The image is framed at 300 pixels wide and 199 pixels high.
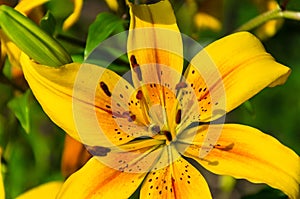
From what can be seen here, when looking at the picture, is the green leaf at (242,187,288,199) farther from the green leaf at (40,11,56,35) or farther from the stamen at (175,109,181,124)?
the green leaf at (40,11,56,35)

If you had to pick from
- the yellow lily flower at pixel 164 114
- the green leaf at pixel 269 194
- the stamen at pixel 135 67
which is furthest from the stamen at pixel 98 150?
the green leaf at pixel 269 194

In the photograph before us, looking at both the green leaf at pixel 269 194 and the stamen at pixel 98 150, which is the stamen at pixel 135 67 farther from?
the green leaf at pixel 269 194

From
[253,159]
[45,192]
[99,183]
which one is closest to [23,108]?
[45,192]

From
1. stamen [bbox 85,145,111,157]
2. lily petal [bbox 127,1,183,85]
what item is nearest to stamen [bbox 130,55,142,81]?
lily petal [bbox 127,1,183,85]

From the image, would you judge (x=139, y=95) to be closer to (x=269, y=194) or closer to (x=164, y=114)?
(x=164, y=114)

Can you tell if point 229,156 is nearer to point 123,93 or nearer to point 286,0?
point 123,93

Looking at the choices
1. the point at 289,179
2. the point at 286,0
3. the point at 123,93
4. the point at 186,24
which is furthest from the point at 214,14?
→ the point at 289,179
